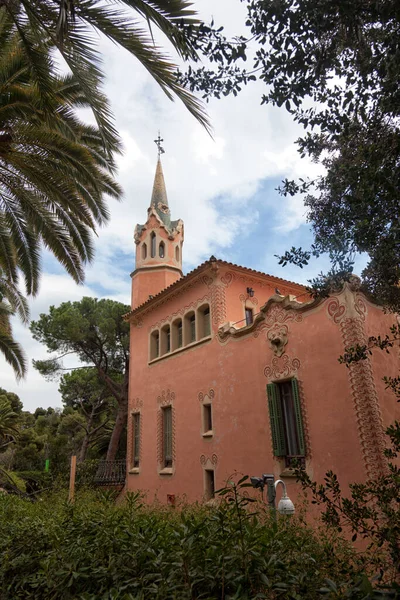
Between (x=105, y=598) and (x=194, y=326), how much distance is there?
12.2m

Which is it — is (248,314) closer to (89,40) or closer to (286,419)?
(286,419)

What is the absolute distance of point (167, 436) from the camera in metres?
14.8

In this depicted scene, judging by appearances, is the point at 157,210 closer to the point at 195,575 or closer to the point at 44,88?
the point at 44,88

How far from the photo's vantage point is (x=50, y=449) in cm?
2766

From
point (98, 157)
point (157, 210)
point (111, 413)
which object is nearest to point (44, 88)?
point (98, 157)

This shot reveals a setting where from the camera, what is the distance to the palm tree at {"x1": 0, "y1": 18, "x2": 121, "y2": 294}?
21.7 ft

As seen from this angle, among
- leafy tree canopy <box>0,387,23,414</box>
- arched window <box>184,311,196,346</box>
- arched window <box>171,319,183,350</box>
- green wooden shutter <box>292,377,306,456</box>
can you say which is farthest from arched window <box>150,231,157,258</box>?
leafy tree canopy <box>0,387,23,414</box>

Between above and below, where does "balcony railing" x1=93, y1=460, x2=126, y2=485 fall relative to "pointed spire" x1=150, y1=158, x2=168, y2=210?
below

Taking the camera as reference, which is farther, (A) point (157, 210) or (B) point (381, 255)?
(A) point (157, 210)

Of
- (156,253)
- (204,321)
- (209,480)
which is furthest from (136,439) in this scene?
(156,253)

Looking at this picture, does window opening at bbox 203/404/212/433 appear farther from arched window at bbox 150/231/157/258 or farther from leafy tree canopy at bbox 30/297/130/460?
leafy tree canopy at bbox 30/297/130/460

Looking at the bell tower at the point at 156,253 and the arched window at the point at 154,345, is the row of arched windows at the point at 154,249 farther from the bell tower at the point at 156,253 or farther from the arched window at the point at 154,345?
the arched window at the point at 154,345

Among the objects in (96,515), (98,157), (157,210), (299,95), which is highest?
(157,210)

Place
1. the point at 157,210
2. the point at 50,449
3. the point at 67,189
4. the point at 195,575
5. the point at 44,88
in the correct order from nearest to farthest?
1. the point at 195,575
2. the point at 44,88
3. the point at 67,189
4. the point at 157,210
5. the point at 50,449
